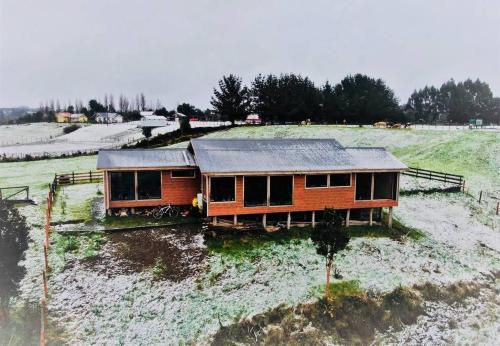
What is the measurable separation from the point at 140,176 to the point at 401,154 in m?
30.2

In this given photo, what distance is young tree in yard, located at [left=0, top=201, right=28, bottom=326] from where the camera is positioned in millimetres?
14280

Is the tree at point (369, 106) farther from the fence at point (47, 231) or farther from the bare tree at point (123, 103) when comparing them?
the bare tree at point (123, 103)

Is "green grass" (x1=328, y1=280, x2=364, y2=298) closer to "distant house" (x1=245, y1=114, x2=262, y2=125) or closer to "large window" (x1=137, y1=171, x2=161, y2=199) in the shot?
"large window" (x1=137, y1=171, x2=161, y2=199)

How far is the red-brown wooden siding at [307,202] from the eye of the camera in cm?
2170

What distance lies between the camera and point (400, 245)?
21.3 m

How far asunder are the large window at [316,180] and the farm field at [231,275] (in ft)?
9.17

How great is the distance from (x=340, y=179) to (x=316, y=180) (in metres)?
1.47

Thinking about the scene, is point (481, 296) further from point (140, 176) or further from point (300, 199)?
point (140, 176)

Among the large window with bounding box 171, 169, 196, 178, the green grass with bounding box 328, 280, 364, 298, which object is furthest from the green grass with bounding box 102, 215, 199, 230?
the green grass with bounding box 328, 280, 364, 298

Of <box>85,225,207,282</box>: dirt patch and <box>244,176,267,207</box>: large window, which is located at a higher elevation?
<box>244,176,267,207</box>: large window

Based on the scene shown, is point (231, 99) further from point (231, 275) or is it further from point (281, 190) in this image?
point (231, 275)

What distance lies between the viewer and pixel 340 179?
2347 cm

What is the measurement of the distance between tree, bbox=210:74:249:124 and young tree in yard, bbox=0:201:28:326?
45053mm

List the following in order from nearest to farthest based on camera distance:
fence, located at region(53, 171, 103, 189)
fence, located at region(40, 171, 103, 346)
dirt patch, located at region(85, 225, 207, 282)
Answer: fence, located at region(40, 171, 103, 346) → dirt patch, located at region(85, 225, 207, 282) → fence, located at region(53, 171, 103, 189)
